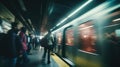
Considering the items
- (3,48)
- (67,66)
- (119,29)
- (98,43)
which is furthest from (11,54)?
(67,66)

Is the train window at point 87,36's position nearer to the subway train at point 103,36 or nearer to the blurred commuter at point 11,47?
the subway train at point 103,36

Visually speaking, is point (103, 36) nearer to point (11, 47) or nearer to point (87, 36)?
point (87, 36)

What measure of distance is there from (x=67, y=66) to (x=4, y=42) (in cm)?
355

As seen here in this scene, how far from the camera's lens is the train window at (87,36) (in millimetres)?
4271

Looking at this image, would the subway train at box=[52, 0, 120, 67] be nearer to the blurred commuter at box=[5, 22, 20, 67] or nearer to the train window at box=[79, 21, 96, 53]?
the train window at box=[79, 21, 96, 53]

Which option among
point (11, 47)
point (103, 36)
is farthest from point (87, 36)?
point (11, 47)

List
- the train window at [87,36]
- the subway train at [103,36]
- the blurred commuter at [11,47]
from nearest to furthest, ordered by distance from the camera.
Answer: the subway train at [103,36], the blurred commuter at [11,47], the train window at [87,36]

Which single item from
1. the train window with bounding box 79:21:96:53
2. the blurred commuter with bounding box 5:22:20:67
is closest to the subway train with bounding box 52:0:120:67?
the train window with bounding box 79:21:96:53

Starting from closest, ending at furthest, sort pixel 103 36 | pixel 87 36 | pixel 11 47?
1. pixel 103 36
2. pixel 11 47
3. pixel 87 36

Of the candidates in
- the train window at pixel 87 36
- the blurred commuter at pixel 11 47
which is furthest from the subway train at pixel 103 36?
the blurred commuter at pixel 11 47

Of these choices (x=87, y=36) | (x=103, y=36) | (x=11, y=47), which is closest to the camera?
(x=103, y=36)

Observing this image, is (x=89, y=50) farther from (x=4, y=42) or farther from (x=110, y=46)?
(x=4, y=42)

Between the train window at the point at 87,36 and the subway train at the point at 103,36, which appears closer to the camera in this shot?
the subway train at the point at 103,36

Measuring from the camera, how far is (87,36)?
16.0 ft
